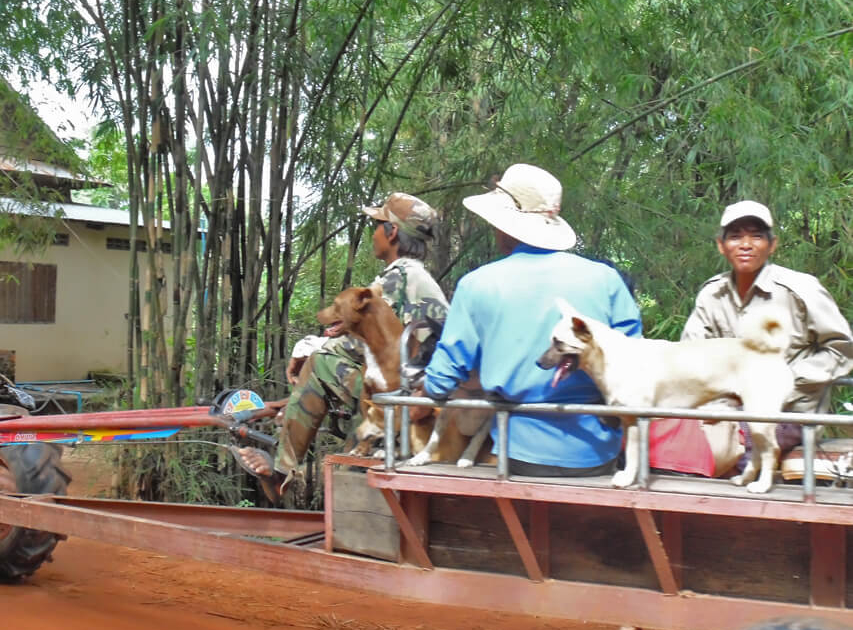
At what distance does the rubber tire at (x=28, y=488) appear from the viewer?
5.02 m

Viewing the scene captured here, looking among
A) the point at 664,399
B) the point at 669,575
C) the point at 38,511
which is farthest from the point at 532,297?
the point at 38,511

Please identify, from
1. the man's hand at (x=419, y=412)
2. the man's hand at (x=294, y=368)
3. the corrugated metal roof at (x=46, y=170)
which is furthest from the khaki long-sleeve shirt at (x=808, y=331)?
the corrugated metal roof at (x=46, y=170)

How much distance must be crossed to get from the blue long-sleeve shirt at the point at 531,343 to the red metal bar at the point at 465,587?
1.30 ft

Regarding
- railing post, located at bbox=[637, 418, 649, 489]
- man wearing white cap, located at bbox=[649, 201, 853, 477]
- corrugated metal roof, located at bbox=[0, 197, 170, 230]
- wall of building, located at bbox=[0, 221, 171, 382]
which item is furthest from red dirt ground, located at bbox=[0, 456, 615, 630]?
wall of building, located at bbox=[0, 221, 171, 382]

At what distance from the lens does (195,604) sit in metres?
5.13

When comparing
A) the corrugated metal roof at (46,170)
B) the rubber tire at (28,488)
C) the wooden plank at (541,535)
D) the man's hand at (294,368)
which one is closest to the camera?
the wooden plank at (541,535)

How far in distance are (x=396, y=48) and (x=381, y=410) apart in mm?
5825

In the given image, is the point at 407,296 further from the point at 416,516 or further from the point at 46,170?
the point at 46,170

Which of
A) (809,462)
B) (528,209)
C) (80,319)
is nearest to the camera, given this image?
(809,462)

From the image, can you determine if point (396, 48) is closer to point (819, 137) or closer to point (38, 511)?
point (819, 137)

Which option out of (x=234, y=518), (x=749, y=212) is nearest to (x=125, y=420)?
(x=234, y=518)

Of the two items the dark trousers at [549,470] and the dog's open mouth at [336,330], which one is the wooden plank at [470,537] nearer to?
the dark trousers at [549,470]

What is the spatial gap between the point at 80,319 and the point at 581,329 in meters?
11.5

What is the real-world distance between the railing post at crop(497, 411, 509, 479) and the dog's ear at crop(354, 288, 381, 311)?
0.91m
